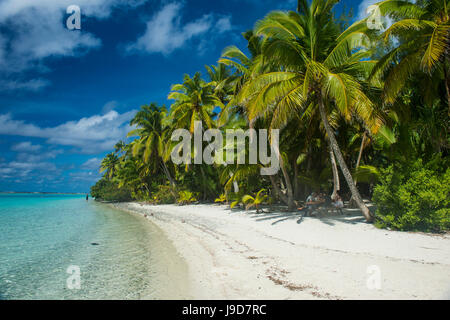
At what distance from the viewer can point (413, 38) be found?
7.20 m

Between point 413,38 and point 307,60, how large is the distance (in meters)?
3.09

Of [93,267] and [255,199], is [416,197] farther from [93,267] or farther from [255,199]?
[93,267]

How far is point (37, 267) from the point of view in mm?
6688

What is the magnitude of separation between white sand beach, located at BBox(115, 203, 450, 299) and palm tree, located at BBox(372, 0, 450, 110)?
180 inches

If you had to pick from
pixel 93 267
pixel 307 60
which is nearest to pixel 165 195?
pixel 93 267

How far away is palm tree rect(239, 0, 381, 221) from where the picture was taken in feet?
27.2

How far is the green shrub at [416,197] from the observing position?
6.32m

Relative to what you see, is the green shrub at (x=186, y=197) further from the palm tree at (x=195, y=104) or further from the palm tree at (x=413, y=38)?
the palm tree at (x=413, y=38)

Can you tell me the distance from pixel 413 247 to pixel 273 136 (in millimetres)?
5637

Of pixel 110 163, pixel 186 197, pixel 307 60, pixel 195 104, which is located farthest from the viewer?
pixel 110 163

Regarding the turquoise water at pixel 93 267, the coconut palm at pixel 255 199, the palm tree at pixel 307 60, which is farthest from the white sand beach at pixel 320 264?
the coconut palm at pixel 255 199

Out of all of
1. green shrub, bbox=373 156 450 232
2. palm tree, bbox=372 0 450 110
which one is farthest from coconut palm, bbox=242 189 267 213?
palm tree, bbox=372 0 450 110

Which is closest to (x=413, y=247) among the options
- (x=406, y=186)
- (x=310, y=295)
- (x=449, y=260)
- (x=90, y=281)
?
(x=449, y=260)

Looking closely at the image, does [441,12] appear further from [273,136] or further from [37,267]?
[37,267]
